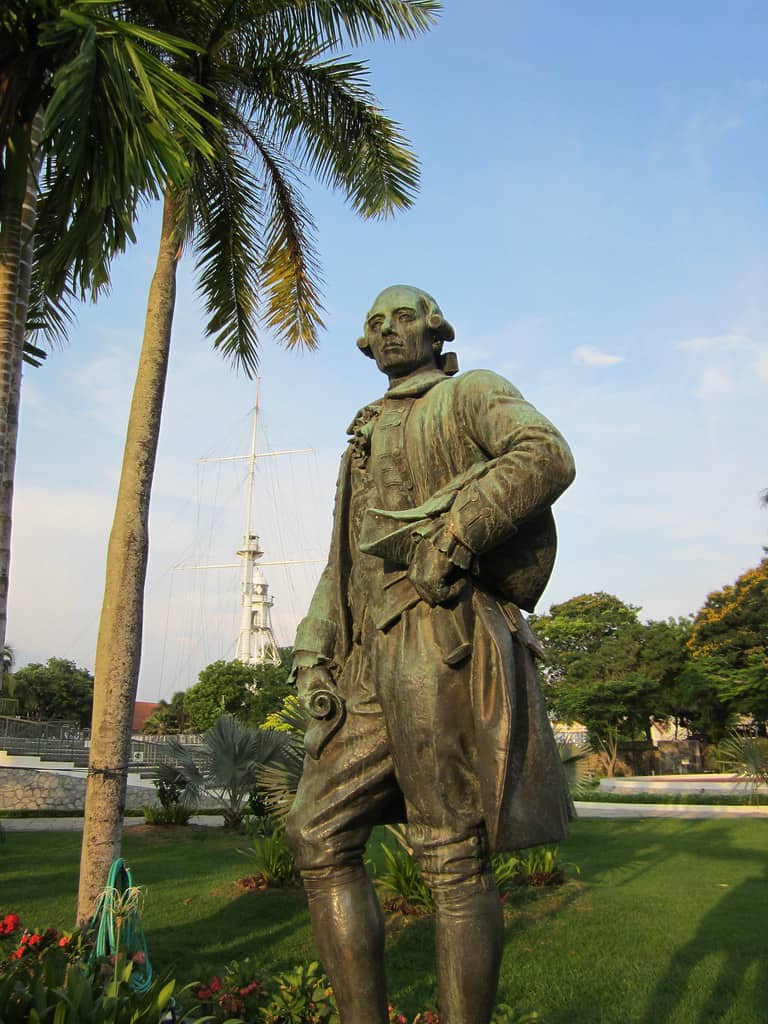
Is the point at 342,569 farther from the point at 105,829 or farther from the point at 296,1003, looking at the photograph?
the point at 105,829

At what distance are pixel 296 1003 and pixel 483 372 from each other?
9.13 ft

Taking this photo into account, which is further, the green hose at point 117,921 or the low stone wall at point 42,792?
the low stone wall at point 42,792

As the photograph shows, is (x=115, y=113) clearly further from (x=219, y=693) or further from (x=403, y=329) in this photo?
(x=219, y=693)

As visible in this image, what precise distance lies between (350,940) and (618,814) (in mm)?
16950

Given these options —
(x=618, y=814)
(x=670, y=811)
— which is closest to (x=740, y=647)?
(x=670, y=811)

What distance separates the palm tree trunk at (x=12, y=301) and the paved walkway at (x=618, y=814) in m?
11.4

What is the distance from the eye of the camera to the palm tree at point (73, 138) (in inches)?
213

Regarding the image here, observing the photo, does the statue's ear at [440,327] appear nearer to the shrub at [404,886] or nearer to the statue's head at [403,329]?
the statue's head at [403,329]

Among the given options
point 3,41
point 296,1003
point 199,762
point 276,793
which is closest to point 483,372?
point 296,1003

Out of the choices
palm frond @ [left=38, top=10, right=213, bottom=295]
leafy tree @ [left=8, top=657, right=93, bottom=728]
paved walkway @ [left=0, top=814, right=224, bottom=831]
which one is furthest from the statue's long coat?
leafy tree @ [left=8, top=657, right=93, bottom=728]

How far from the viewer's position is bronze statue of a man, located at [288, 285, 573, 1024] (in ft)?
7.82

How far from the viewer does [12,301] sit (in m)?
6.64

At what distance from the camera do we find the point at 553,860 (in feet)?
32.3

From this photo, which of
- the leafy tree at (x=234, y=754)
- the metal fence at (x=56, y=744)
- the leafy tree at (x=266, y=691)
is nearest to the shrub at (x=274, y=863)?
the leafy tree at (x=234, y=754)
